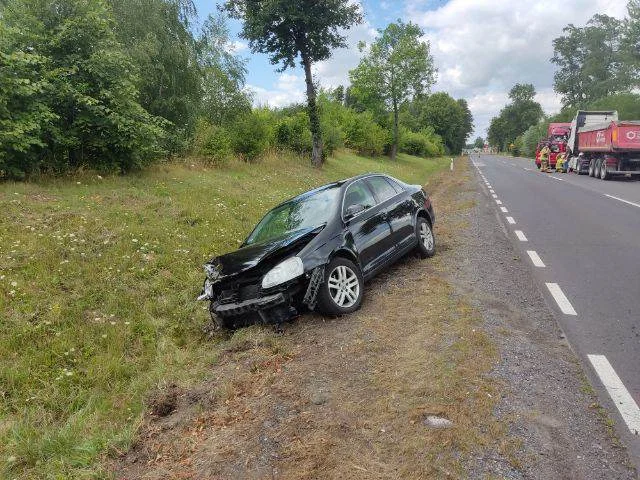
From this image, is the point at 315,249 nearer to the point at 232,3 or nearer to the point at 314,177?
the point at 314,177

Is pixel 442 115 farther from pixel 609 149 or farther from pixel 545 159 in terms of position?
pixel 609 149

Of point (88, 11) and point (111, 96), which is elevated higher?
point (88, 11)

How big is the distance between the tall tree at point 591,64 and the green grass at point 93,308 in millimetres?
59516

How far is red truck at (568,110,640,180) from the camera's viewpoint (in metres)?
20.2

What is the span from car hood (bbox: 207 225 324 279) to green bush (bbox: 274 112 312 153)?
58.6 ft

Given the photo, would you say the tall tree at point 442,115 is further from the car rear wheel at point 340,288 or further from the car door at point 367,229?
the car rear wheel at point 340,288

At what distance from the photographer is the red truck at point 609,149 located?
795 inches

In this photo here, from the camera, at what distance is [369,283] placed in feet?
21.6

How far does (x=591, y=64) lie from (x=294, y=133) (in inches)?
2139

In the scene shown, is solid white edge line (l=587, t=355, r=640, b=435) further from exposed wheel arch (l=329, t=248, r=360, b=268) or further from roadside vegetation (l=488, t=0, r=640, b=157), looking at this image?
roadside vegetation (l=488, t=0, r=640, b=157)

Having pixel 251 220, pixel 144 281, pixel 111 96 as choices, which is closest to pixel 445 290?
pixel 144 281

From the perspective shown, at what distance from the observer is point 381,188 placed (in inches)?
285

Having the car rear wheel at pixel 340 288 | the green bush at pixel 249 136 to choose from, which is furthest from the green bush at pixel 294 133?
the car rear wheel at pixel 340 288

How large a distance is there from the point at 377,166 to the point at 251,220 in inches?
831
